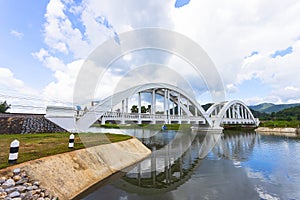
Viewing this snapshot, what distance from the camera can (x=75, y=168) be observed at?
6.82 m

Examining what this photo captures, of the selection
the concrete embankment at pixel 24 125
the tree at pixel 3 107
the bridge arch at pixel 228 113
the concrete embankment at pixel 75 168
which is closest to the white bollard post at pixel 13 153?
the concrete embankment at pixel 75 168

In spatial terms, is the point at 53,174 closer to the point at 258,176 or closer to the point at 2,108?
the point at 258,176

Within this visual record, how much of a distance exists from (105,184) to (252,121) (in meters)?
61.7

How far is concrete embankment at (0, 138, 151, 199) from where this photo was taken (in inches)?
209

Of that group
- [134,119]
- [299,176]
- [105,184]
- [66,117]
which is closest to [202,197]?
[105,184]

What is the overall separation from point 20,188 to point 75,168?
243cm

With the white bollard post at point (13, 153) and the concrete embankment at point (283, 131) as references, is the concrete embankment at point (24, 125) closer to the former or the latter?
the white bollard post at point (13, 153)

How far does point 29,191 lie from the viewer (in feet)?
15.0

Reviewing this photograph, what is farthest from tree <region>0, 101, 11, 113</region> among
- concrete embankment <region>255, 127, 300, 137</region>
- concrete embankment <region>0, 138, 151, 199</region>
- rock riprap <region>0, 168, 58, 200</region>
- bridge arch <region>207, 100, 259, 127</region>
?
concrete embankment <region>255, 127, 300, 137</region>

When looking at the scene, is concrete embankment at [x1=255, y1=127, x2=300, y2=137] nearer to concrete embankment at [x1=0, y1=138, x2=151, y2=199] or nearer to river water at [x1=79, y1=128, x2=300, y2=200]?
river water at [x1=79, y1=128, x2=300, y2=200]

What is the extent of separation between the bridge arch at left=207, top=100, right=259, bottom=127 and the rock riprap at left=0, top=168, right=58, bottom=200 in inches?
1733

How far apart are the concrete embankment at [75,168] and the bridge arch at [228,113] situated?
39323mm

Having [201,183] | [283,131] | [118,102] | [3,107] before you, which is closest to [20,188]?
[201,183]

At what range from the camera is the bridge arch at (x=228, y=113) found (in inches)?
1810
